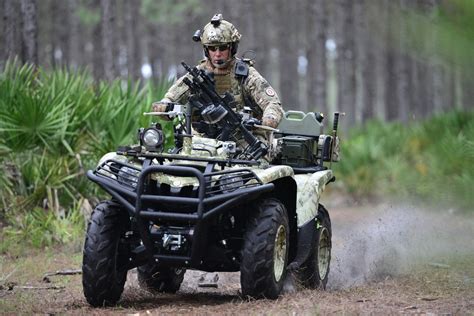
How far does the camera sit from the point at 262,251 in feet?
25.5

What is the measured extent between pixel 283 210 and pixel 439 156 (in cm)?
1034

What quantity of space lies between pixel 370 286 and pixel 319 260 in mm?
646

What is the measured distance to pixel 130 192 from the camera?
25.4 ft

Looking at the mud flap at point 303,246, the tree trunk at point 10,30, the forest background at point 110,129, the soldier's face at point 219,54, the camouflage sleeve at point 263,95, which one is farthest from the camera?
the tree trunk at point 10,30

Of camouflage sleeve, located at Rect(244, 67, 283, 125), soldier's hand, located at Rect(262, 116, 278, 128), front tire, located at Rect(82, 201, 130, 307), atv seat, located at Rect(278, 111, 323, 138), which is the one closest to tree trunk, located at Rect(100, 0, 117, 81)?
atv seat, located at Rect(278, 111, 323, 138)

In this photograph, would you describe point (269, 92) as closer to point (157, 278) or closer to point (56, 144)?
point (157, 278)

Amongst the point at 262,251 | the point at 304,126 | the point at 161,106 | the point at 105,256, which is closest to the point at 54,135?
the point at 304,126

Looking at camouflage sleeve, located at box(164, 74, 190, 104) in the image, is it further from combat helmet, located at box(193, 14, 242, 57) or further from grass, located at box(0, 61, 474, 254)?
grass, located at box(0, 61, 474, 254)

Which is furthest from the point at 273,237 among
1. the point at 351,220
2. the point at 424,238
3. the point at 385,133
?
the point at 385,133

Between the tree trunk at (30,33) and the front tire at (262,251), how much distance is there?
439 inches

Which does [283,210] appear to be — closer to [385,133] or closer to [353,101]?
[385,133]

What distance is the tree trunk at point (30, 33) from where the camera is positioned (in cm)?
1816

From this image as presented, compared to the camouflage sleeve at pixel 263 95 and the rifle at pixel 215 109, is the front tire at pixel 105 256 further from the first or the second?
the camouflage sleeve at pixel 263 95

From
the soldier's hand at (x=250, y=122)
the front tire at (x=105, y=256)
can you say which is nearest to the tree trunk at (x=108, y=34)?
the soldier's hand at (x=250, y=122)
